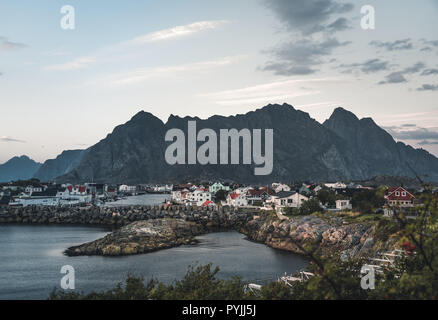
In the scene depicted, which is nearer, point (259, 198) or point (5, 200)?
point (259, 198)

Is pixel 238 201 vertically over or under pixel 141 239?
over

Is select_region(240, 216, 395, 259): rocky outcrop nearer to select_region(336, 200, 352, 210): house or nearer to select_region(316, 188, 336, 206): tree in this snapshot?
select_region(336, 200, 352, 210): house

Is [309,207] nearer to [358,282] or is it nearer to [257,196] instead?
[257,196]

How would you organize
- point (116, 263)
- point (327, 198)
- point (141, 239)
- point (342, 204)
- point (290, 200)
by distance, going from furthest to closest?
point (290, 200), point (327, 198), point (342, 204), point (141, 239), point (116, 263)

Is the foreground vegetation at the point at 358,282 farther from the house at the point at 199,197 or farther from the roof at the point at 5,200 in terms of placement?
the roof at the point at 5,200

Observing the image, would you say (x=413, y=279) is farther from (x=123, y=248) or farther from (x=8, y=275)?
(x=123, y=248)

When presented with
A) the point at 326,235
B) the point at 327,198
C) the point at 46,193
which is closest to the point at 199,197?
the point at 46,193

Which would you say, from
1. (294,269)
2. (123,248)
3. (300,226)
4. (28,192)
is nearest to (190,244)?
(123,248)
